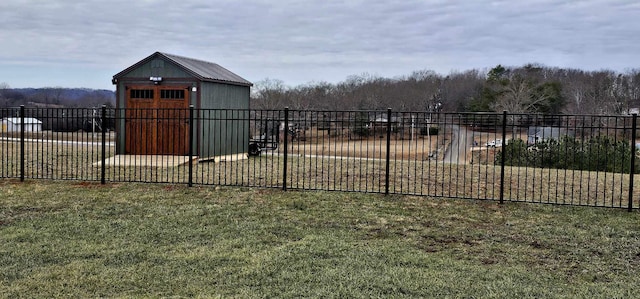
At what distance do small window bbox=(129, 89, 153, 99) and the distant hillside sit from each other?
2330 cm

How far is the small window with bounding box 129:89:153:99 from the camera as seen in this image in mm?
13711

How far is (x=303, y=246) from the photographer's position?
221 inches

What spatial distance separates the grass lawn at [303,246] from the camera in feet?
14.2

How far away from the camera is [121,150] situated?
547 inches

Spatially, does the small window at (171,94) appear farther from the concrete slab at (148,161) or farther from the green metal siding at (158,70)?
the concrete slab at (148,161)

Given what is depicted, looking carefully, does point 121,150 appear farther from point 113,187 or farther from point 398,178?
point 398,178

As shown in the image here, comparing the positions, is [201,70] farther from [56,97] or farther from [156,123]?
[56,97]

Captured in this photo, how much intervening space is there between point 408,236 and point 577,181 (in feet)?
21.3

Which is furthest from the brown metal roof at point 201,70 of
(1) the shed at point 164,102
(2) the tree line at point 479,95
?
(2) the tree line at point 479,95

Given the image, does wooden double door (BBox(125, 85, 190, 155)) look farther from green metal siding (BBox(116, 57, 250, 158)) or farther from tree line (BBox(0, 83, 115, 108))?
tree line (BBox(0, 83, 115, 108))

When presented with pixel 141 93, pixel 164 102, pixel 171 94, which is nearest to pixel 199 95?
pixel 171 94

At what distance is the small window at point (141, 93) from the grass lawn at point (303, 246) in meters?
5.28

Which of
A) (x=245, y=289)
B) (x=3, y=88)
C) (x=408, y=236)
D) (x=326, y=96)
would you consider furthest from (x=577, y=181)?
(x=3, y=88)

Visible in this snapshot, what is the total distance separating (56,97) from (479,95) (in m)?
36.4
